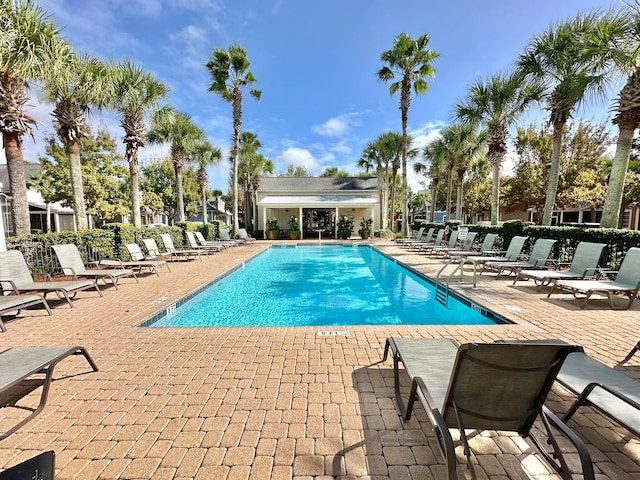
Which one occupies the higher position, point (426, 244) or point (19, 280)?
point (19, 280)

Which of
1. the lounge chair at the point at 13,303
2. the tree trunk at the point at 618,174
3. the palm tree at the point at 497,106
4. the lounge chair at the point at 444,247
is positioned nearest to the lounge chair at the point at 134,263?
the lounge chair at the point at 13,303

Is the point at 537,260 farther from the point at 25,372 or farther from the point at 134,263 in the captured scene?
the point at 134,263

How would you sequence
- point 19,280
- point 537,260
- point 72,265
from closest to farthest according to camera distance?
point 19,280 → point 72,265 → point 537,260

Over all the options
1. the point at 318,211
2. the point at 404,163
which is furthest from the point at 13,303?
the point at 318,211

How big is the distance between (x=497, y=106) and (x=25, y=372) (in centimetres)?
1767

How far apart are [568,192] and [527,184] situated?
304cm

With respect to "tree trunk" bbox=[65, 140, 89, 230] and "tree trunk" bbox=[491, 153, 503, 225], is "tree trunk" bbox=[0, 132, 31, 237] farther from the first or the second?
"tree trunk" bbox=[491, 153, 503, 225]

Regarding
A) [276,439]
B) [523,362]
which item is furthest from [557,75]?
[276,439]

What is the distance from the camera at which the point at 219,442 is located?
2.39 metres

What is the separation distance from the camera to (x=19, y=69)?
→ 27.3 ft

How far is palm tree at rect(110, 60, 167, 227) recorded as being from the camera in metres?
13.2

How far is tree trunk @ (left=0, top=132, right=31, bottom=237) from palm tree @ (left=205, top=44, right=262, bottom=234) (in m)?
13.3

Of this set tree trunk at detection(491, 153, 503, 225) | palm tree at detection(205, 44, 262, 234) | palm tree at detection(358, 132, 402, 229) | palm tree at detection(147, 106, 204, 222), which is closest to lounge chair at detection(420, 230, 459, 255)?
tree trunk at detection(491, 153, 503, 225)

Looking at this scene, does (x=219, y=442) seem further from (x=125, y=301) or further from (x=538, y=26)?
(x=538, y=26)
